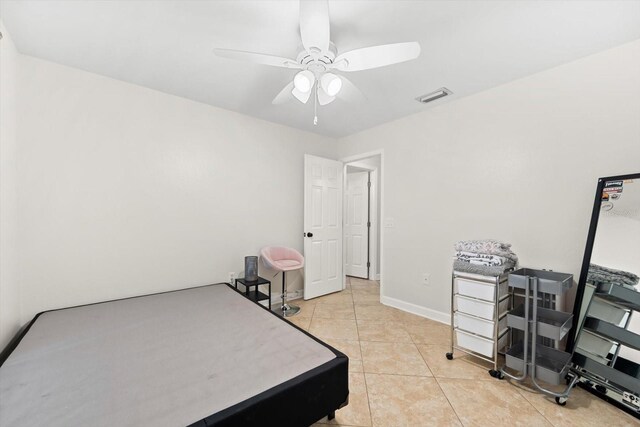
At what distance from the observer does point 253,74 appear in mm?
2268

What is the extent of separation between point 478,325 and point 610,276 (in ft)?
3.09

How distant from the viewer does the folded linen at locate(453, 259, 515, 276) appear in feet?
6.45

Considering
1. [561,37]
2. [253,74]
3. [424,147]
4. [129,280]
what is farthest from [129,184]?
[561,37]

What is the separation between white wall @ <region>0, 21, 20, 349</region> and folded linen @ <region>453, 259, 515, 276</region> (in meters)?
3.42

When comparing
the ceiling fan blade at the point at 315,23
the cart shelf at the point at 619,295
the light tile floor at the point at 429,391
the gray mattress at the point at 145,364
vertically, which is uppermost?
the ceiling fan blade at the point at 315,23

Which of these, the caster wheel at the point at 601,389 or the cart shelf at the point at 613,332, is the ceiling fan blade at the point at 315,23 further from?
the caster wheel at the point at 601,389

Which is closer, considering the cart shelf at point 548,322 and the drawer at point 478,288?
the cart shelf at point 548,322

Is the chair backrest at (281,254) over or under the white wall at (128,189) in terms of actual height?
under

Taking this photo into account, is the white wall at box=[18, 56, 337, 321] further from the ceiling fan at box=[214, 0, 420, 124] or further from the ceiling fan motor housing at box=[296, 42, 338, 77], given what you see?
the ceiling fan motor housing at box=[296, 42, 338, 77]

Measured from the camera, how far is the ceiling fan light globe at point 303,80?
162cm

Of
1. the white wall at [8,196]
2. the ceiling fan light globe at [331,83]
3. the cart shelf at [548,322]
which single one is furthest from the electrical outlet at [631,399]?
the white wall at [8,196]

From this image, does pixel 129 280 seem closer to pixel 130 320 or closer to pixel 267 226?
pixel 130 320

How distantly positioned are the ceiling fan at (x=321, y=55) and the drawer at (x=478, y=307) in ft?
6.29

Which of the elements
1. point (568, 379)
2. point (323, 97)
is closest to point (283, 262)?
point (323, 97)
